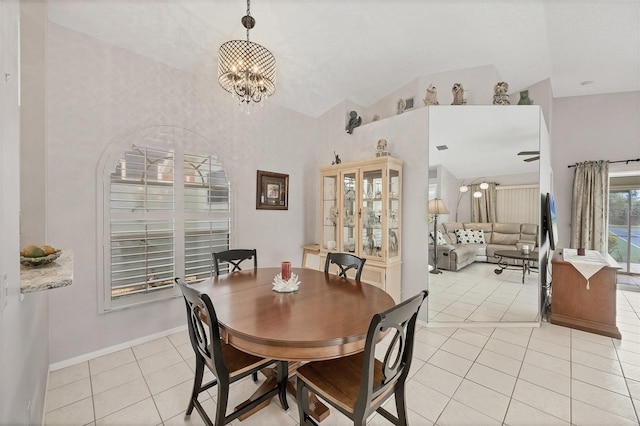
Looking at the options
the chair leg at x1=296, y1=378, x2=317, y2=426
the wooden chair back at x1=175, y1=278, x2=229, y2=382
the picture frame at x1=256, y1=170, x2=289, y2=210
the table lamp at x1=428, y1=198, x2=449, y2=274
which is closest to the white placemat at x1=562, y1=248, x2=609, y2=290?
the table lamp at x1=428, y1=198, x2=449, y2=274

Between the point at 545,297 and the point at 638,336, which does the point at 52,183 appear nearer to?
the point at 545,297

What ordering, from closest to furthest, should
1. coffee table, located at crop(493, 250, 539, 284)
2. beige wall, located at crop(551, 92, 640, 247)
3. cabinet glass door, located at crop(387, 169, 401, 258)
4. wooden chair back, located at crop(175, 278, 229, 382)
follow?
wooden chair back, located at crop(175, 278, 229, 382)
coffee table, located at crop(493, 250, 539, 284)
cabinet glass door, located at crop(387, 169, 401, 258)
beige wall, located at crop(551, 92, 640, 247)

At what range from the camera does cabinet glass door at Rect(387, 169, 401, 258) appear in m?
3.26

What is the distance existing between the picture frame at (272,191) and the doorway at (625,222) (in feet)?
19.7

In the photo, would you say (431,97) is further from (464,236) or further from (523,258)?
(523,258)

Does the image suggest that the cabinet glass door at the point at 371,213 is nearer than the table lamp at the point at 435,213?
No

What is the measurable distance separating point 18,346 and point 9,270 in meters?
0.41

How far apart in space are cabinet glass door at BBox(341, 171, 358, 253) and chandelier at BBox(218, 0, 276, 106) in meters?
1.71

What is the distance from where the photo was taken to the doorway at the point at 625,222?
4.92m

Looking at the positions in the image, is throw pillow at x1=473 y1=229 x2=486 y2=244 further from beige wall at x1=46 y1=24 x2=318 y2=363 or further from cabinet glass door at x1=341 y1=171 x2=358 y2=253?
beige wall at x1=46 y1=24 x2=318 y2=363

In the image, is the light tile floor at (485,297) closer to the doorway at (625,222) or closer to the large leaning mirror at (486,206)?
the large leaning mirror at (486,206)

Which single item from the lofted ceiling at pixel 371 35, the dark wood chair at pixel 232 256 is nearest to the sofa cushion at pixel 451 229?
the lofted ceiling at pixel 371 35

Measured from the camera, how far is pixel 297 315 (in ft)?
4.94

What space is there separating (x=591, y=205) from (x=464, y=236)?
3.51 m
